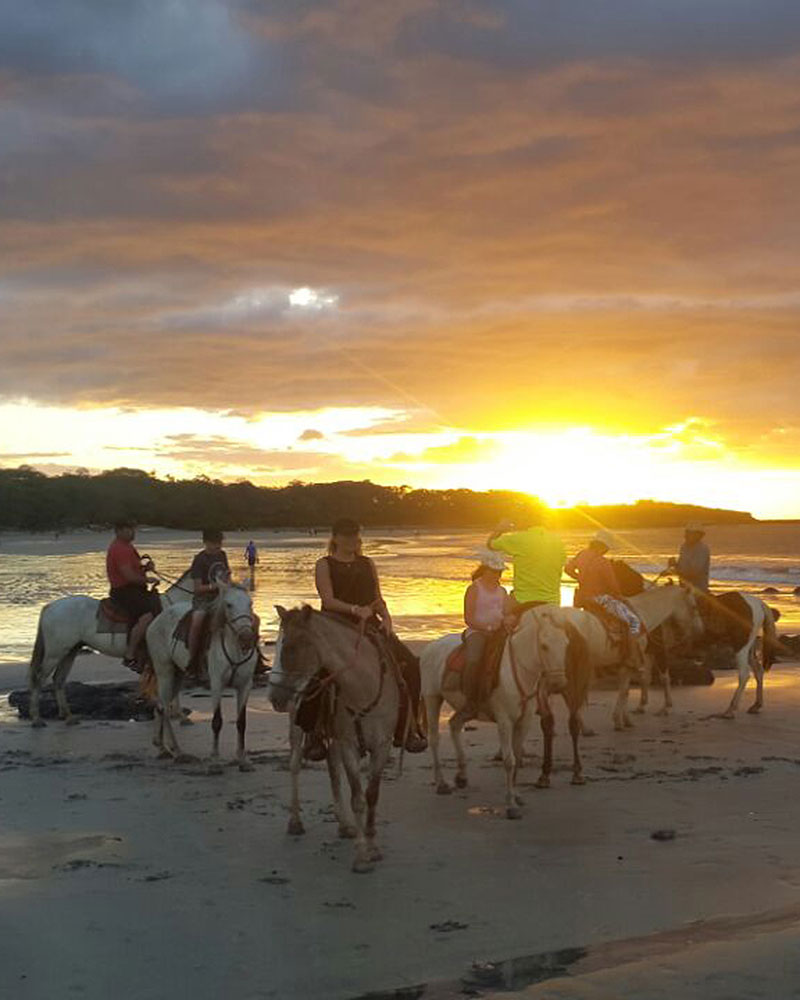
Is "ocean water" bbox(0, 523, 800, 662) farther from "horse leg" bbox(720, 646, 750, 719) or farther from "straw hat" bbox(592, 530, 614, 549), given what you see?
"horse leg" bbox(720, 646, 750, 719)

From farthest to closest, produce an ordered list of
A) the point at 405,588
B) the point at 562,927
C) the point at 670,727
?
the point at 405,588 → the point at 670,727 → the point at 562,927

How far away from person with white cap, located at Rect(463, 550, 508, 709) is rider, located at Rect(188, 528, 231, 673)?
10.3ft

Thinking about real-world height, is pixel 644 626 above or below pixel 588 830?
above

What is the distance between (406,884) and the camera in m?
7.62

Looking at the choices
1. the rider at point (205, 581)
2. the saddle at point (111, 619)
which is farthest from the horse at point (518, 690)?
the saddle at point (111, 619)

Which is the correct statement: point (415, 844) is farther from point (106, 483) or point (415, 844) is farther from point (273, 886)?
point (106, 483)

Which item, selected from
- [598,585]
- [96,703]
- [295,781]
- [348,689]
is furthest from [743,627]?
[348,689]

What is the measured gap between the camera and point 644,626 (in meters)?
15.2

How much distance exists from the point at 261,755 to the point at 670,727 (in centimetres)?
521

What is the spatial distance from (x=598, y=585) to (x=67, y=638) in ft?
22.8

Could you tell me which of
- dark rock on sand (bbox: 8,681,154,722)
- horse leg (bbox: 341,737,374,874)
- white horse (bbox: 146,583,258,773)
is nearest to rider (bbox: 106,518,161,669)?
dark rock on sand (bbox: 8,681,154,722)

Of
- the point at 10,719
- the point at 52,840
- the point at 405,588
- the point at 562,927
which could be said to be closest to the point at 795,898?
the point at 562,927

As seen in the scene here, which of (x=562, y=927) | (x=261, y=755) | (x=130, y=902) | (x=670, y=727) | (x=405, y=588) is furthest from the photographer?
(x=405, y=588)

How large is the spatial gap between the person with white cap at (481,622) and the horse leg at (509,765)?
13.5 inches
